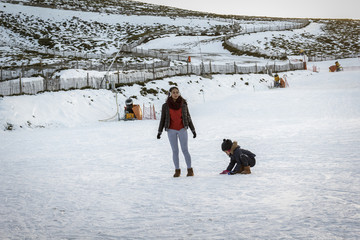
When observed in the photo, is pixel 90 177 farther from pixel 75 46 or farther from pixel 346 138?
pixel 75 46

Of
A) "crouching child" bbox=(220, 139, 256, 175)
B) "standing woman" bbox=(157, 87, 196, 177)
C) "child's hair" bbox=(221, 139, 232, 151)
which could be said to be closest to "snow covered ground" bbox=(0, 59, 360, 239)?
"crouching child" bbox=(220, 139, 256, 175)

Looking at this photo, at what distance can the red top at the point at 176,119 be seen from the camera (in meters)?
Answer: 6.65

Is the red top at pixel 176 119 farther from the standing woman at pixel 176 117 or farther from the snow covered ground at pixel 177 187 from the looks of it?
the snow covered ground at pixel 177 187

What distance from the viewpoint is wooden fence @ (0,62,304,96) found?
21734 mm

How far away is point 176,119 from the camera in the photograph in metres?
6.66

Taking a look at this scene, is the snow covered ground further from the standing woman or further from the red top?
the red top

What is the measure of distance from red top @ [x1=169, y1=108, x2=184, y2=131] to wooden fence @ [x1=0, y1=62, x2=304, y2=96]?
17.4 meters

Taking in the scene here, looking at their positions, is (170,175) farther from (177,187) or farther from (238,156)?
(238,156)

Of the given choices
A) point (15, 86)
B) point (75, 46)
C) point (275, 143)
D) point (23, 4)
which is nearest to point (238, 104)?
point (275, 143)

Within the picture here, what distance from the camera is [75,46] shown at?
57.3 meters

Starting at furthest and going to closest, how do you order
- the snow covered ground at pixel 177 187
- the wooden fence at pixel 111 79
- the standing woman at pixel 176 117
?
1. the wooden fence at pixel 111 79
2. the standing woman at pixel 176 117
3. the snow covered ground at pixel 177 187

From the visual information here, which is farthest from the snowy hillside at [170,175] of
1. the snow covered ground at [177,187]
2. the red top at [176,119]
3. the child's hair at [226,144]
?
the red top at [176,119]

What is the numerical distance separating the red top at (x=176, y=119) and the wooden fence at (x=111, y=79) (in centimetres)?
1744

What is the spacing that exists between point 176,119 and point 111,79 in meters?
21.2
